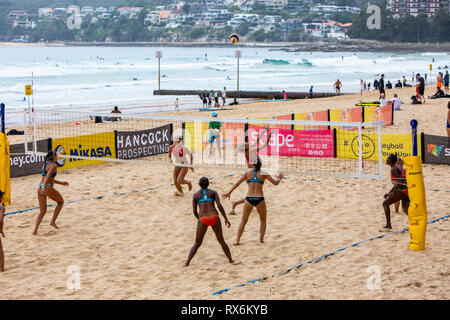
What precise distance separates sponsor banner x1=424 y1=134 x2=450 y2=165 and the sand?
92 cm

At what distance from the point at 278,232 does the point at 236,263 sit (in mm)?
1731

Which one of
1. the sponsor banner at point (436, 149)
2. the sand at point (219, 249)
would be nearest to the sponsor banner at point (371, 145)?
the sponsor banner at point (436, 149)

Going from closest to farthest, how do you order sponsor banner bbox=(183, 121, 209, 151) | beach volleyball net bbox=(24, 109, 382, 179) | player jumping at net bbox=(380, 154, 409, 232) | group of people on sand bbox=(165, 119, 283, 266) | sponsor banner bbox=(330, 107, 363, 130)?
group of people on sand bbox=(165, 119, 283, 266) → player jumping at net bbox=(380, 154, 409, 232) → beach volleyball net bbox=(24, 109, 382, 179) → sponsor banner bbox=(183, 121, 209, 151) → sponsor banner bbox=(330, 107, 363, 130)

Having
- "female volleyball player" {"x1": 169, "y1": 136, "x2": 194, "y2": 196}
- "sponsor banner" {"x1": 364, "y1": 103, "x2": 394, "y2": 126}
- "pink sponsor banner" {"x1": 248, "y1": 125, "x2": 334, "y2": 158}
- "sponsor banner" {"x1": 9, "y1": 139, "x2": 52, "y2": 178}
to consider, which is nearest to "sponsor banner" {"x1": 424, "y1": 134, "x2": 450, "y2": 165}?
"pink sponsor banner" {"x1": 248, "y1": 125, "x2": 334, "y2": 158}

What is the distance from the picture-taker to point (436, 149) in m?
15.4

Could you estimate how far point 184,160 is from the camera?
12555 mm

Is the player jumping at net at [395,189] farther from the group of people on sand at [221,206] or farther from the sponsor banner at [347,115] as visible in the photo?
the sponsor banner at [347,115]

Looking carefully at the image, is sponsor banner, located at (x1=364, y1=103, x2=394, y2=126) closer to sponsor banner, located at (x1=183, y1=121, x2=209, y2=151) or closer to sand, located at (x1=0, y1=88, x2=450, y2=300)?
sponsor banner, located at (x1=183, y1=121, x2=209, y2=151)

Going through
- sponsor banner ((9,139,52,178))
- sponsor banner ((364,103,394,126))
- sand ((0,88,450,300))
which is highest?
sponsor banner ((364,103,394,126))

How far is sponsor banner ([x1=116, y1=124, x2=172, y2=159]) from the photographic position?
56.0 feet

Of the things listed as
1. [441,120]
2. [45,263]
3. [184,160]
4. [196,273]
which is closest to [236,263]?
[196,273]

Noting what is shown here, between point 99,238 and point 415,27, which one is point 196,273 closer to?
point 99,238

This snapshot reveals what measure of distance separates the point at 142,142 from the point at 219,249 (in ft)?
28.3

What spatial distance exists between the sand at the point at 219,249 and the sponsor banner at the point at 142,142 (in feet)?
8.93
